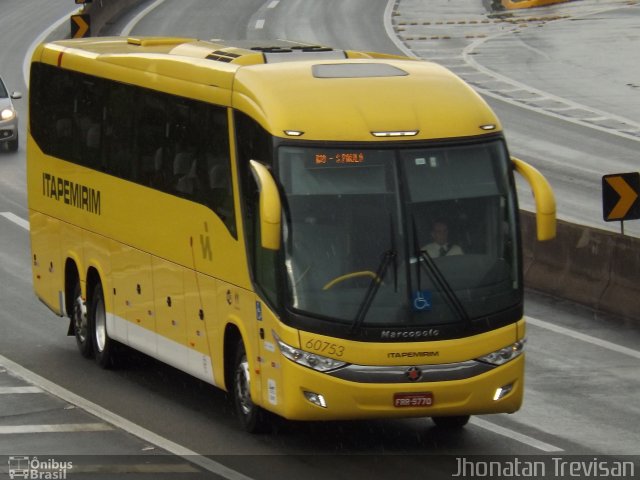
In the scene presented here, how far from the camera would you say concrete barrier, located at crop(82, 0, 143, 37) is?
183 ft

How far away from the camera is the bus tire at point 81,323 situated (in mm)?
19750

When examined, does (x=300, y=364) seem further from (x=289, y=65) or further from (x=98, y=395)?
(x=98, y=395)

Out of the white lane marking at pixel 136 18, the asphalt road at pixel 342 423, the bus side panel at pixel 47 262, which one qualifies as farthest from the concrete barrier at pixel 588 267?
the white lane marking at pixel 136 18

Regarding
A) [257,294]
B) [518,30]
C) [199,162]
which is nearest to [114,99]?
[199,162]

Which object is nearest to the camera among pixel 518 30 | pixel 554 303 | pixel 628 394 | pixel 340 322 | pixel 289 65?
pixel 340 322

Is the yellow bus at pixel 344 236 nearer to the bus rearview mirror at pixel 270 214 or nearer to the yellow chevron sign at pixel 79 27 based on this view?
the bus rearview mirror at pixel 270 214

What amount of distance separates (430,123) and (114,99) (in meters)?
5.06

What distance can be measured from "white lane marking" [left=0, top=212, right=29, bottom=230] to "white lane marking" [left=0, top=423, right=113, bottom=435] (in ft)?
46.0

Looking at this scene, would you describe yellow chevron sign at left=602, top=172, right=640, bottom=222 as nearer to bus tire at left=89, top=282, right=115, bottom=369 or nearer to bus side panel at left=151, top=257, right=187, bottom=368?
bus tire at left=89, top=282, right=115, bottom=369

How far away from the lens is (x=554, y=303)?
22922 millimetres

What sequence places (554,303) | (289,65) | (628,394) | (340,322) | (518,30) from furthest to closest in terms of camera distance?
(518,30)
(554,303)
(628,394)
(289,65)
(340,322)

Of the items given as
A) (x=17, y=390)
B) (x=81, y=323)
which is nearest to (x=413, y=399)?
(x=17, y=390)

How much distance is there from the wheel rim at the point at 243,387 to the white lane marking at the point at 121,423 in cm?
78

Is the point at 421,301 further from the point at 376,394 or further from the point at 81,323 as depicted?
the point at 81,323
